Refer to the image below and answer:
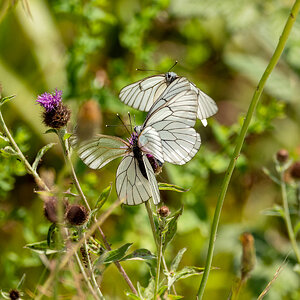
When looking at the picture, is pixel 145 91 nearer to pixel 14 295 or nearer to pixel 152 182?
pixel 152 182

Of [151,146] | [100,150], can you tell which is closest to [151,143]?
[151,146]

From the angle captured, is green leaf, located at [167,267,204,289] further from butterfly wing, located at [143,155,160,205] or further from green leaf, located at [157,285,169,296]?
butterfly wing, located at [143,155,160,205]

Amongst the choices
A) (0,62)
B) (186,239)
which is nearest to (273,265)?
(186,239)

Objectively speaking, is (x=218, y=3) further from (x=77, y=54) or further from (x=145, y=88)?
(x=145, y=88)

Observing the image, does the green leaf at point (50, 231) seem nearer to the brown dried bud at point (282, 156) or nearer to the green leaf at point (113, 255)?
the green leaf at point (113, 255)


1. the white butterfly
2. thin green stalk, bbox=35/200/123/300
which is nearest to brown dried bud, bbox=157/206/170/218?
thin green stalk, bbox=35/200/123/300

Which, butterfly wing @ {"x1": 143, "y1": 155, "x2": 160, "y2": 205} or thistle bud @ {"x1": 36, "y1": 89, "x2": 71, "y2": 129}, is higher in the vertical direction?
thistle bud @ {"x1": 36, "y1": 89, "x2": 71, "y2": 129}
